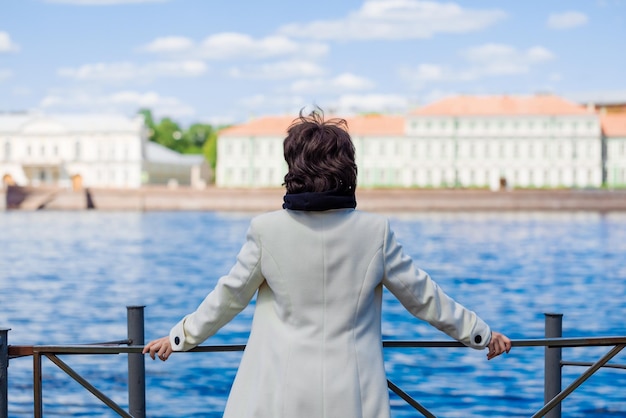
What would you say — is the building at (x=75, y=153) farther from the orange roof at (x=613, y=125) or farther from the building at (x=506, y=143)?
the orange roof at (x=613, y=125)

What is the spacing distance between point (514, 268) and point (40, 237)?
2273 cm

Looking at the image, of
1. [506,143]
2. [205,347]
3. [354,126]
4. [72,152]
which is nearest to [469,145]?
[506,143]

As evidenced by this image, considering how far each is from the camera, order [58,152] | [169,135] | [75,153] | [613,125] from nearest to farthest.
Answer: [613,125] < [75,153] < [58,152] < [169,135]

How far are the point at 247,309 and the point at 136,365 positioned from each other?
15.2 metres

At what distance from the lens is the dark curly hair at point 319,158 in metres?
2.46

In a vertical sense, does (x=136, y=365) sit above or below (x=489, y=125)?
below

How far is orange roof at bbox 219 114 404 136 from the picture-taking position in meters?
80.8

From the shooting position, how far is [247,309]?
19047mm

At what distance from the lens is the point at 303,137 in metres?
2.48

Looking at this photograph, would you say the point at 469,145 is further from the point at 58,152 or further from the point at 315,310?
the point at 315,310

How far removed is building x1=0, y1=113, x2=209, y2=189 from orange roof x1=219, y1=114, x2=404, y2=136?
620 centimetres

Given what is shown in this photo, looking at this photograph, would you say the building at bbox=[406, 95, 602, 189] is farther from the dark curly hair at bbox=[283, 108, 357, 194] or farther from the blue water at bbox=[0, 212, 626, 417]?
the dark curly hair at bbox=[283, 108, 357, 194]

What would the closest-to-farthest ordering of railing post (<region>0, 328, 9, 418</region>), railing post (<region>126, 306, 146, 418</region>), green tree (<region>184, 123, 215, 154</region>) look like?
railing post (<region>0, 328, 9, 418</region>), railing post (<region>126, 306, 146, 418</region>), green tree (<region>184, 123, 215, 154</region>)

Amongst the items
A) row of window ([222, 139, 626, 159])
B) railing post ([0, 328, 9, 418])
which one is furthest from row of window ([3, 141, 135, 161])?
railing post ([0, 328, 9, 418])
